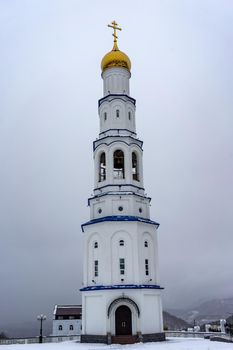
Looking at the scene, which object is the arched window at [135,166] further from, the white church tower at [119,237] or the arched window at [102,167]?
the arched window at [102,167]

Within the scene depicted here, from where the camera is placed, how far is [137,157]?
3403cm

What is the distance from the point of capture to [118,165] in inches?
1336

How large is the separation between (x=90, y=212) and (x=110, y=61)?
13577 millimetres

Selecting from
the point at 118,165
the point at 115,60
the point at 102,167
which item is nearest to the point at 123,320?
the point at 118,165

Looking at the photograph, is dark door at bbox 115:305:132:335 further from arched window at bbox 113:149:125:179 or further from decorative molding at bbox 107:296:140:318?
arched window at bbox 113:149:125:179

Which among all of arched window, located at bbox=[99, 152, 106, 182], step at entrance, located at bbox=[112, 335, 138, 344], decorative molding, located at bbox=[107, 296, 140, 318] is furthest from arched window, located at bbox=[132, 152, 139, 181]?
step at entrance, located at bbox=[112, 335, 138, 344]

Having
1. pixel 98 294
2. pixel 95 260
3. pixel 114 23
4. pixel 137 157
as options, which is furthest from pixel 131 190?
pixel 114 23

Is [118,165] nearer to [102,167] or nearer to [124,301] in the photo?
[102,167]

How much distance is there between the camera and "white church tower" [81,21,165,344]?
93.8 feet

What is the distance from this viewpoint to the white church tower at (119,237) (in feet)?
93.8

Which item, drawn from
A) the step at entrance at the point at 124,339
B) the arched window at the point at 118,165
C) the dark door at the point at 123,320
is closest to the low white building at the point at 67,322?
the dark door at the point at 123,320

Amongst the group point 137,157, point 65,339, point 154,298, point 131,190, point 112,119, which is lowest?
point 65,339

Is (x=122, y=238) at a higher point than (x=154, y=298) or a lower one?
higher

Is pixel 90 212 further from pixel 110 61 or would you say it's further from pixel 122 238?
pixel 110 61
